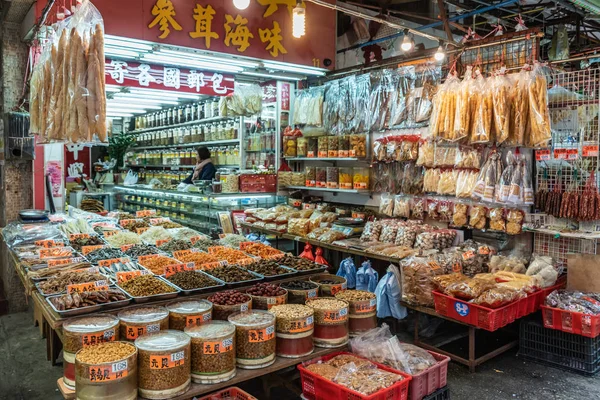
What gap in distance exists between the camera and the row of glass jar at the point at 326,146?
636 centimetres

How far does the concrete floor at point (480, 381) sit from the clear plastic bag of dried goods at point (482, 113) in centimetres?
215

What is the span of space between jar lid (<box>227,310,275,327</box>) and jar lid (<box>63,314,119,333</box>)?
67 cm

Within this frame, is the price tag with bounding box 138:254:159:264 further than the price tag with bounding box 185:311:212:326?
Yes

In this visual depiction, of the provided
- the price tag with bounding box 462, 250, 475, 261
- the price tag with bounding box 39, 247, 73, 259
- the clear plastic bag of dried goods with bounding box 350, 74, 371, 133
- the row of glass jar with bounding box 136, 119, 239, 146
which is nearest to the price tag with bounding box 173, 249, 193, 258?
the price tag with bounding box 39, 247, 73, 259

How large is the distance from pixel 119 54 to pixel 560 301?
18.5 feet

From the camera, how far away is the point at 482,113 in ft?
15.5

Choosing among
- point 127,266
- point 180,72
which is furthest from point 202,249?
point 180,72

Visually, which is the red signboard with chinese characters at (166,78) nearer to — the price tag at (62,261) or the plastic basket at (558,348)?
the price tag at (62,261)

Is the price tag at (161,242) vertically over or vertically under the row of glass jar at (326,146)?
under

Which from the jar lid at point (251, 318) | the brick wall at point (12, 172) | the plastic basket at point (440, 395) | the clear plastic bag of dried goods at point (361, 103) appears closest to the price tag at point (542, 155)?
the clear plastic bag of dried goods at point (361, 103)

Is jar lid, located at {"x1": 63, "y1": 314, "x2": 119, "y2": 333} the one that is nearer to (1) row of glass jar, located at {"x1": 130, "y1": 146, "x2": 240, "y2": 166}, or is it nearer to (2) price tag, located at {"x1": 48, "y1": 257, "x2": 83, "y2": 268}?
(2) price tag, located at {"x1": 48, "y1": 257, "x2": 83, "y2": 268}

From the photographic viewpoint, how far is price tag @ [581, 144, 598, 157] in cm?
450

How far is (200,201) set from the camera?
7.09 meters

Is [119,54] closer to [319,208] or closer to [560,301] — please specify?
[319,208]
